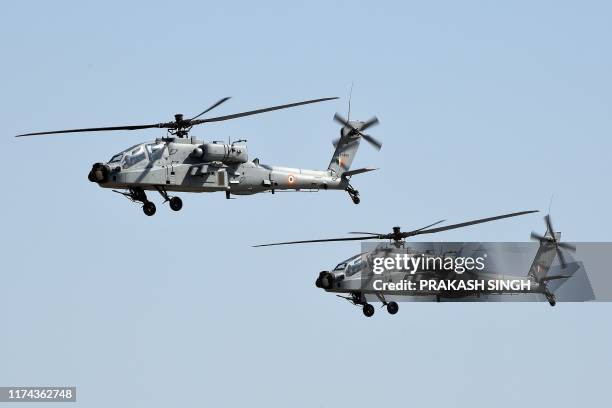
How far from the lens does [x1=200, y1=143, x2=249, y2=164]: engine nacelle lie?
7962cm

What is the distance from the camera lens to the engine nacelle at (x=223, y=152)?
7962 cm

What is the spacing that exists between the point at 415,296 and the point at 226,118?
54.0 ft

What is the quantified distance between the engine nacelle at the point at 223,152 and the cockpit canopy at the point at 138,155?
2.21 metres

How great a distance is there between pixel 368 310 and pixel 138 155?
17.0 metres

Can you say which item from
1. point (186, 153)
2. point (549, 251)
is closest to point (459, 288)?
point (549, 251)

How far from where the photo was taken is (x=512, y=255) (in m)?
88.8

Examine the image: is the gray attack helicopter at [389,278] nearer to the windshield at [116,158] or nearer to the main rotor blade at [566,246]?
the main rotor blade at [566,246]

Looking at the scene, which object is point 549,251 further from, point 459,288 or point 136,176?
point 136,176

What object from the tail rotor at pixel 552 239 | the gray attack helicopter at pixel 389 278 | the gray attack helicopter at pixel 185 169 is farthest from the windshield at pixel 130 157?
the tail rotor at pixel 552 239

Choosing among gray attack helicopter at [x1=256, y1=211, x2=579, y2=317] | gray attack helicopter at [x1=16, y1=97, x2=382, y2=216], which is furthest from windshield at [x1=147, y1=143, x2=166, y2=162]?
gray attack helicopter at [x1=256, y1=211, x2=579, y2=317]

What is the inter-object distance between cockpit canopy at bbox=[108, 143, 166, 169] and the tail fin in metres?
14.1

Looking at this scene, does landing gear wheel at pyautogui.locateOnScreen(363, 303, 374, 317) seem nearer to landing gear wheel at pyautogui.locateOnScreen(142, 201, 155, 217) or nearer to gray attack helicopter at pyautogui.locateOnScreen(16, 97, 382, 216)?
gray attack helicopter at pyautogui.locateOnScreen(16, 97, 382, 216)

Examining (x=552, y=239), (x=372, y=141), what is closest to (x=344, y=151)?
(x=372, y=141)

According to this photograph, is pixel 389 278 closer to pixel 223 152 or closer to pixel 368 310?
pixel 368 310
